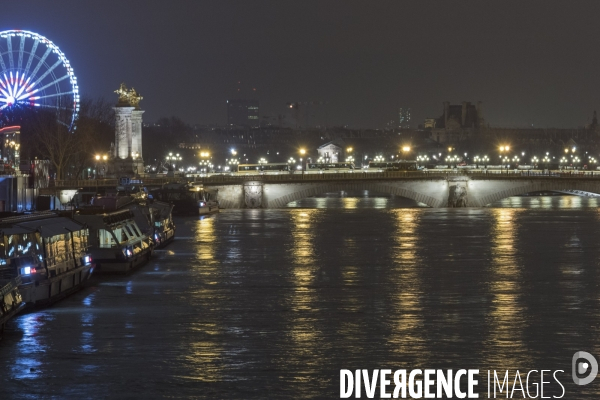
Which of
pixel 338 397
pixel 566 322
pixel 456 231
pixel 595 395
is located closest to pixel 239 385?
pixel 338 397

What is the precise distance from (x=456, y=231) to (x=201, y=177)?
3675 cm

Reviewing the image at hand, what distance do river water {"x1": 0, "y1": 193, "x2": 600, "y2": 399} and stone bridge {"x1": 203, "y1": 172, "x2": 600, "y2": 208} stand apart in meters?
38.3

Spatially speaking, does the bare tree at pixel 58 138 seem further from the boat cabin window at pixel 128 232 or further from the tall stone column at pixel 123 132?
the boat cabin window at pixel 128 232

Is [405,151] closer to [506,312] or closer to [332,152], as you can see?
[332,152]

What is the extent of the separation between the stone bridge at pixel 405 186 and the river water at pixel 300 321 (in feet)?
126

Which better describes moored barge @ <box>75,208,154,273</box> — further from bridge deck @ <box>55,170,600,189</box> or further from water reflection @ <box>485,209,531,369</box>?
bridge deck @ <box>55,170,600,189</box>

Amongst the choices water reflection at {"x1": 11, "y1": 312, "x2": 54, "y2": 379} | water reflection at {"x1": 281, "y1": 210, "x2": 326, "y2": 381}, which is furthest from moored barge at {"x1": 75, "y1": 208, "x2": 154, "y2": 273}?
water reflection at {"x1": 11, "y1": 312, "x2": 54, "y2": 379}

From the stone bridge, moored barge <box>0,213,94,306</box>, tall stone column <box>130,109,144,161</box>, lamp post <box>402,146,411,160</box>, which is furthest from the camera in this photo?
lamp post <box>402,146,411,160</box>

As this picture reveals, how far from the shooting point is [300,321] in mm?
27359

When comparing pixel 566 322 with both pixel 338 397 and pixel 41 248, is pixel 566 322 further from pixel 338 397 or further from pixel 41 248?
pixel 41 248

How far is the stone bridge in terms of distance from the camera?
88875 mm

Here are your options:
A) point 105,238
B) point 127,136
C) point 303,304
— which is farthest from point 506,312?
point 127,136

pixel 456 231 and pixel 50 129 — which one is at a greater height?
pixel 50 129

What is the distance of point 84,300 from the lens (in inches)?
1219
